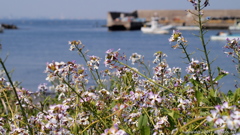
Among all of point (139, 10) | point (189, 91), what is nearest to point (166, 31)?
point (139, 10)

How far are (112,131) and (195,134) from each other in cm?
31

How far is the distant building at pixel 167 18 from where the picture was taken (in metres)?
47.0

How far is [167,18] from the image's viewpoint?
62.3m

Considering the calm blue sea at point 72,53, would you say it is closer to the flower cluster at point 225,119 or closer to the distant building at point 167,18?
the flower cluster at point 225,119

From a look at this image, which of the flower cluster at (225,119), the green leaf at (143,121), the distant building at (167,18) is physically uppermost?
the flower cluster at (225,119)

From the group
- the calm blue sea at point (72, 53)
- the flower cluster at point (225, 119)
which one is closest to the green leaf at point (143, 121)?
the flower cluster at point (225, 119)

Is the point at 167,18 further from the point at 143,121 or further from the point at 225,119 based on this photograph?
the point at 225,119

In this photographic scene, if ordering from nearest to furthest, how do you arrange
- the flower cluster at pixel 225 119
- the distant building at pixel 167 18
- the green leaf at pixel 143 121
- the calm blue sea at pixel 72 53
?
the flower cluster at pixel 225 119 → the green leaf at pixel 143 121 → the calm blue sea at pixel 72 53 → the distant building at pixel 167 18

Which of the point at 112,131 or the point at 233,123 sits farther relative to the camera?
the point at 112,131

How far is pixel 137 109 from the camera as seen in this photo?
1.53 m

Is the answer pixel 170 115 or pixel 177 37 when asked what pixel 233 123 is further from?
pixel 177 37

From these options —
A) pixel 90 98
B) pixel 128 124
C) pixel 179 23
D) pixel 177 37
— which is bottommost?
pixel 179 23

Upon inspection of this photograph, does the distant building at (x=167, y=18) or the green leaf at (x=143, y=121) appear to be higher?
the green leaf at (x=143, y=121)

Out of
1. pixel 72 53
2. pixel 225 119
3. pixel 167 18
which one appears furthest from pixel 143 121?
pixel 167 18
